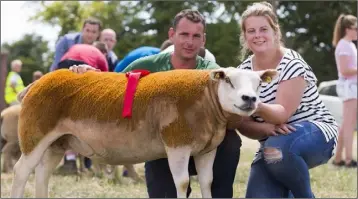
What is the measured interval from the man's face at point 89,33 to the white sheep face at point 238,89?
3.82 metres

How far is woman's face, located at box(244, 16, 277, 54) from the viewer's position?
121 inches

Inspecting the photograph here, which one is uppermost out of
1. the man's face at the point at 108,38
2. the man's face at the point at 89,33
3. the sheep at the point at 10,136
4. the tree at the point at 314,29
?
the man's face at the point at 89,33

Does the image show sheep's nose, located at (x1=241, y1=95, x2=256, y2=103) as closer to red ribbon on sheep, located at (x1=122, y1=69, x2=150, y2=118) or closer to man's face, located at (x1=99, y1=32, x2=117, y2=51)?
red ribbon on sheep, located at (x1=122, y1=69, x2=150, y2=118)

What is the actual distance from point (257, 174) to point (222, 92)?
0.90 meters

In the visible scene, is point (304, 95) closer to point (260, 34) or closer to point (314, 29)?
point (260, 34)

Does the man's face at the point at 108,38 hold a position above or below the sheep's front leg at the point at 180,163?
below

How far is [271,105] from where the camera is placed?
2910 millimetres

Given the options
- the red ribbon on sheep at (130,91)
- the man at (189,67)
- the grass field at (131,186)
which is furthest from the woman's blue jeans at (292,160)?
the grass field at (131,186)

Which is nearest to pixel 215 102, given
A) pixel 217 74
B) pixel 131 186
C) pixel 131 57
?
pixel 217 74

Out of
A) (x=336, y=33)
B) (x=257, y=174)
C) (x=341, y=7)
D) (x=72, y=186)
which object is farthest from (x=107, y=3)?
(x=257, y=174)

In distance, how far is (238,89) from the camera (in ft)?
8.40

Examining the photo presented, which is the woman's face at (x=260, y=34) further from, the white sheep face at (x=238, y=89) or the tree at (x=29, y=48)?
the tree at (x=29, y=48)

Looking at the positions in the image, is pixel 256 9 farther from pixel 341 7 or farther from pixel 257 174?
pixel 341 7

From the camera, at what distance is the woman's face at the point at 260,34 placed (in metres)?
3.08
